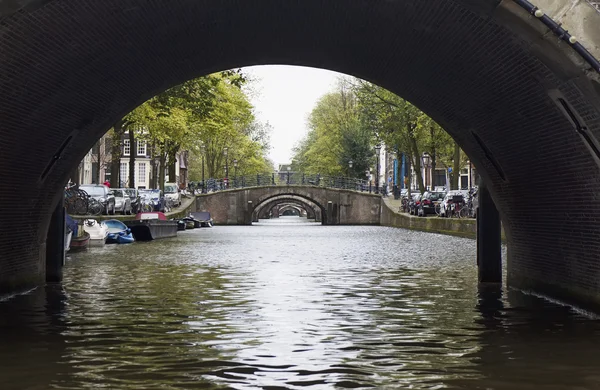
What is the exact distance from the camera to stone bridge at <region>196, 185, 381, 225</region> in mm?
63875

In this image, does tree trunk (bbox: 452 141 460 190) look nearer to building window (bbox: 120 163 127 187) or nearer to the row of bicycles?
the row of bicycles

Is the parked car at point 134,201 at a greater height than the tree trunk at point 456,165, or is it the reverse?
the tree trunk at point 456,165

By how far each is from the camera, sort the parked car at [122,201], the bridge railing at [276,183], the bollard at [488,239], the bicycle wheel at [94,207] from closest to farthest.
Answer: the bollard at [488,239] → the bicycle wheel at [94,207] → the parked car at [122,201] → the bridge railing at [276,183]

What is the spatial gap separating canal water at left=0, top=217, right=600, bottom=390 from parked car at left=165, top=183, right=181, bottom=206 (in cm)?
4009

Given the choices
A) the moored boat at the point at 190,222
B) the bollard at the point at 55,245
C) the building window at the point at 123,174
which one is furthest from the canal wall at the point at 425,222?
the building window at the point at 123,174

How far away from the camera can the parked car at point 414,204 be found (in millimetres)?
49100

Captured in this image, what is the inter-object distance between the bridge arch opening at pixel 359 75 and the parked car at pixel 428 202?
32.9m

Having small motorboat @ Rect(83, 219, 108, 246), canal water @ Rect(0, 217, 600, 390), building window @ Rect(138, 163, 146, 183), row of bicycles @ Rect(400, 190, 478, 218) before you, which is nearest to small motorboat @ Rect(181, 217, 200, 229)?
row of bicycles @ Rect(400, 190, 478, 218)

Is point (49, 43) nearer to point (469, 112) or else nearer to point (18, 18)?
point (18, 18)

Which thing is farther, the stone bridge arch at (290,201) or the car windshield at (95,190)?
the stone bridge arch at (290,201)

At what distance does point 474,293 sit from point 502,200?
1481 mm

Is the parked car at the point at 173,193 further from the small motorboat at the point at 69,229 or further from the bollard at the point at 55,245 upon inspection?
the bollard at the point at 55,245

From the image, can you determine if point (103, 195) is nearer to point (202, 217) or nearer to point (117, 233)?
point (117, 233)

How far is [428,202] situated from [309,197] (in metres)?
21.0
